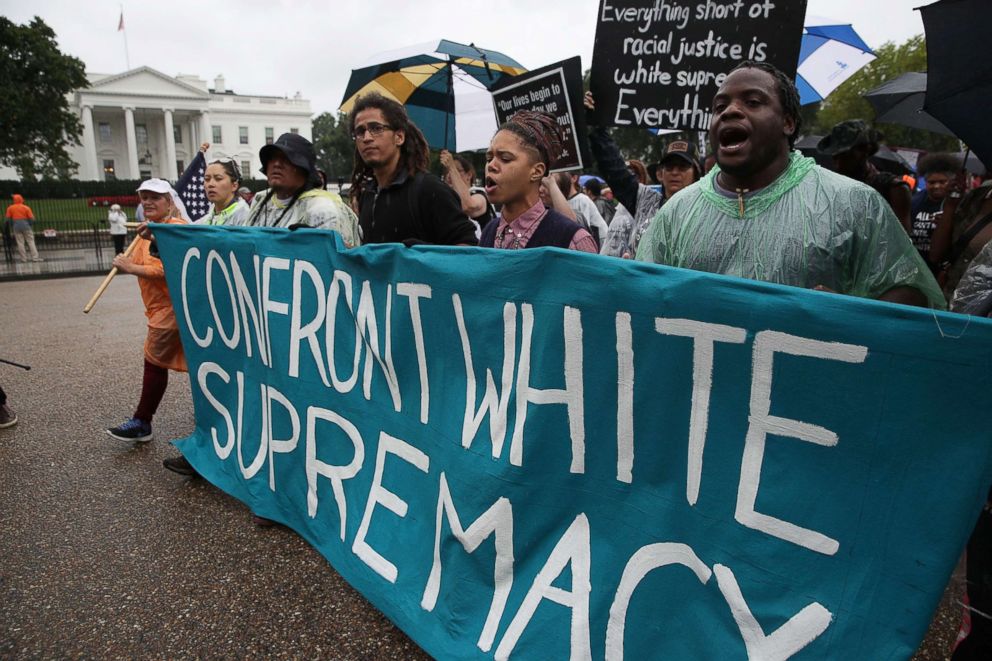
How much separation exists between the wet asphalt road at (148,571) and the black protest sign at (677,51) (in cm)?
232

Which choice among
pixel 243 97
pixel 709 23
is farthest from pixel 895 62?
pixel 243 97

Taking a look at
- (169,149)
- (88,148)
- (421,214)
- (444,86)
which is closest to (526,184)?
(421,214)

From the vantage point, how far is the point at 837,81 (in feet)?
19.9

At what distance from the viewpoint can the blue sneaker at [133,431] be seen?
4.39m

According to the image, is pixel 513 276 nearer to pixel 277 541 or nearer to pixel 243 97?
pixel 277 541

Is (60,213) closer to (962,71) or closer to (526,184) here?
(526,184)

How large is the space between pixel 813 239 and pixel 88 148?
96.5 meters

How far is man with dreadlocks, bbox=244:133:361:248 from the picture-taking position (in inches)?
139

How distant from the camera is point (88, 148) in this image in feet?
268

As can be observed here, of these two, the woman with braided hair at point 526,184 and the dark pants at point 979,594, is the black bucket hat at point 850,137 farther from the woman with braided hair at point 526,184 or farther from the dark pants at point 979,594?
the dark pants at point 979,594

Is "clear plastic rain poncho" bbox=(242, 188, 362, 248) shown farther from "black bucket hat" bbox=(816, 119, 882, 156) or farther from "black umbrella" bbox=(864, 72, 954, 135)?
"black umbrella" bbox=(864, 72, 954, 135)

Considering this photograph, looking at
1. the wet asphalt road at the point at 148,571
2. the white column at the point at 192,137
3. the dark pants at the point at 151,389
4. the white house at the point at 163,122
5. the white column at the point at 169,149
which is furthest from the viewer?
the white column at the point at 192,137

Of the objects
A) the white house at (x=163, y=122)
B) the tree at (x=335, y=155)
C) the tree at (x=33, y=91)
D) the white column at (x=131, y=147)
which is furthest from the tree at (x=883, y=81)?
the white column at (x=131, y=147)

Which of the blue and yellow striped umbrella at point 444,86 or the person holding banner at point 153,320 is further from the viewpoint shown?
the blue and yellow striped umbrella at point 444,86
